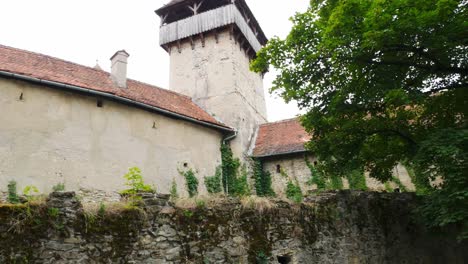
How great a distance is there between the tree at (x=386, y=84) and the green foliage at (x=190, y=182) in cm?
633

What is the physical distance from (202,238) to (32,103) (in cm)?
849

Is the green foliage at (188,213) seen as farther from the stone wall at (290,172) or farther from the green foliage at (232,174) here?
the stone wall at (290,172)

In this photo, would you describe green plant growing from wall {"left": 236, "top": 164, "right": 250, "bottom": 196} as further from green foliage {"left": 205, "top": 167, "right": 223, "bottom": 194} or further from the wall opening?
the wall opening

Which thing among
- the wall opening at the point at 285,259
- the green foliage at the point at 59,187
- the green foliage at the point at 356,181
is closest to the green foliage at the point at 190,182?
the green foliage at the point at 59,187

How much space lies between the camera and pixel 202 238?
696 centimetres

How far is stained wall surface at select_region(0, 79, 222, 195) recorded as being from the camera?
11.8m

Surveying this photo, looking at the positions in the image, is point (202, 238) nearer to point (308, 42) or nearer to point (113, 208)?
point (113, 208)

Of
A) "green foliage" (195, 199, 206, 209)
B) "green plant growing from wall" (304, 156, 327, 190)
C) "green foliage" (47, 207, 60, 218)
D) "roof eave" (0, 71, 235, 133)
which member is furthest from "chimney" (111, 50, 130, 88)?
"green foliage" (47, 207, 60, 218)

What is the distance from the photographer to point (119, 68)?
1623 centimetres

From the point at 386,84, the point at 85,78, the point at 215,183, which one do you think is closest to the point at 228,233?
the point at 386,84

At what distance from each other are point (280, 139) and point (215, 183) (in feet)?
14.9

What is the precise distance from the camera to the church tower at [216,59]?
19438 millimetres

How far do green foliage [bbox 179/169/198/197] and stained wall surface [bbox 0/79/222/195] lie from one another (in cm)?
22

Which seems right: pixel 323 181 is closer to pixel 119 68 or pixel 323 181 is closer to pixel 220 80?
pixel 220 80
